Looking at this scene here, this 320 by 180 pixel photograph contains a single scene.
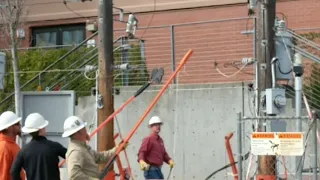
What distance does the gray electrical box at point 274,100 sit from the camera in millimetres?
9367

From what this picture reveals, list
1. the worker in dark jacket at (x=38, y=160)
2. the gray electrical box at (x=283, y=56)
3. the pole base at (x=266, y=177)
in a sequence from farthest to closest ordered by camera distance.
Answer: the gray electrical box at (x=283, y=56), the pole base at (x=266, y=177), the worker in dark jacket at (x=38, y=160)

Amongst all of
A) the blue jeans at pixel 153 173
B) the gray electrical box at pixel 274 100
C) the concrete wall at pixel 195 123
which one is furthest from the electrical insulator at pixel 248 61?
the gray electrical box at pixel 274 100

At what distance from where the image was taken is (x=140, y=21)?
20.5 metres

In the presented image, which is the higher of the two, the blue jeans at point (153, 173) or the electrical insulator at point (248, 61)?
the electrical insulator at point (248, 61)

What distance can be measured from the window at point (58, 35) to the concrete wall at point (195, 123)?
7525mm

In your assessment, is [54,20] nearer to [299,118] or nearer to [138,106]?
[138,106]

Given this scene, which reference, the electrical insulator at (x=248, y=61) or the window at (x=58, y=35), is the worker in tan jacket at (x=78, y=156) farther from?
the window at (x=58, y=35)

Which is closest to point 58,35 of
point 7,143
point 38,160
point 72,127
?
point 7,143

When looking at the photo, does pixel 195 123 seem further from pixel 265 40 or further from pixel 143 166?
pixel 265 40

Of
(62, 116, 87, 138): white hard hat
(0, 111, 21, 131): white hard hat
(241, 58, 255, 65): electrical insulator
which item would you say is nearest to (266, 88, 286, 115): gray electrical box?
(62, 116, 87, 138): white hard hat

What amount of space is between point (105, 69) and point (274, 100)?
329 centimetres

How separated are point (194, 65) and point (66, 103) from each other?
426 centimetres

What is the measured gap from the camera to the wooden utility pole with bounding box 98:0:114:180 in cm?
1146

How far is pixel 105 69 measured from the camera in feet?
38.0
